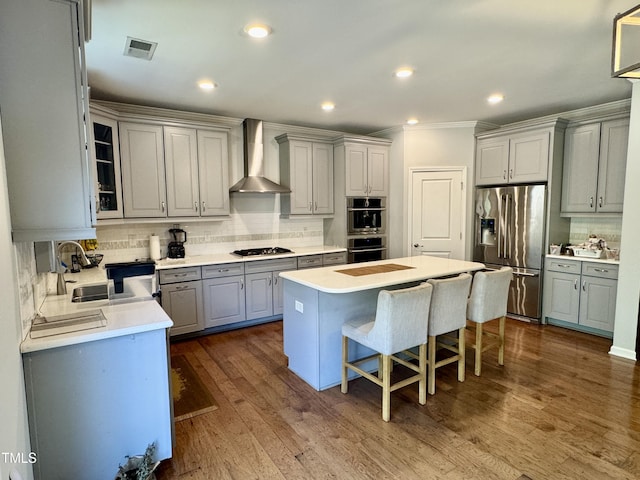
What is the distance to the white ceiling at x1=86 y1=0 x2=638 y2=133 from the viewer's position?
84.0 inches

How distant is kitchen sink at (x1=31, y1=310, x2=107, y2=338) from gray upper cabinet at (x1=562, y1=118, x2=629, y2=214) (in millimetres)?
4915

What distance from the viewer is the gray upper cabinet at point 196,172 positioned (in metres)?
4.10

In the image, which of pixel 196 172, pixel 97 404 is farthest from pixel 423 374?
pixel 196 172

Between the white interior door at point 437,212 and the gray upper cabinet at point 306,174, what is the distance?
125 cm

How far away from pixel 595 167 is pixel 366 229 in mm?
2810

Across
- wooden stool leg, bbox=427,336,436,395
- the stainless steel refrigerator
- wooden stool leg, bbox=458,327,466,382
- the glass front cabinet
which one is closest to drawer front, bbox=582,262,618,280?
the stainless steel refrigerator

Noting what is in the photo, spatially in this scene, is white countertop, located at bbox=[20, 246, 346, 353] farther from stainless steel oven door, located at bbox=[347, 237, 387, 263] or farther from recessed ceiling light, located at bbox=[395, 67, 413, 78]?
stainless steel oven door, located at bbox=[347, 237, 387, 263]

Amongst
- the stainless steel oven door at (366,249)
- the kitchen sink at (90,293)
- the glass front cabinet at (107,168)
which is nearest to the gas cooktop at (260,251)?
the stainless steel oven door at (366,249)

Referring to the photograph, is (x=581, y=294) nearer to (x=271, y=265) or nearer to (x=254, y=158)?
(x=271, y=265)

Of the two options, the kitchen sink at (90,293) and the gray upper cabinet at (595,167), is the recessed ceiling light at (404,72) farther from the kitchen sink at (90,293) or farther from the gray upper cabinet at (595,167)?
the kitchen sink at (90,293)

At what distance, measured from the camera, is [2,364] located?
125 centimetres

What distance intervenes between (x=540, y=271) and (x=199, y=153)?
4328 mm

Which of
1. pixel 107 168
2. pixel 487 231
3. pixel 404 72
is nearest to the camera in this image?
pixel 404 72

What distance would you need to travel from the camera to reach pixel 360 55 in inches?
109
